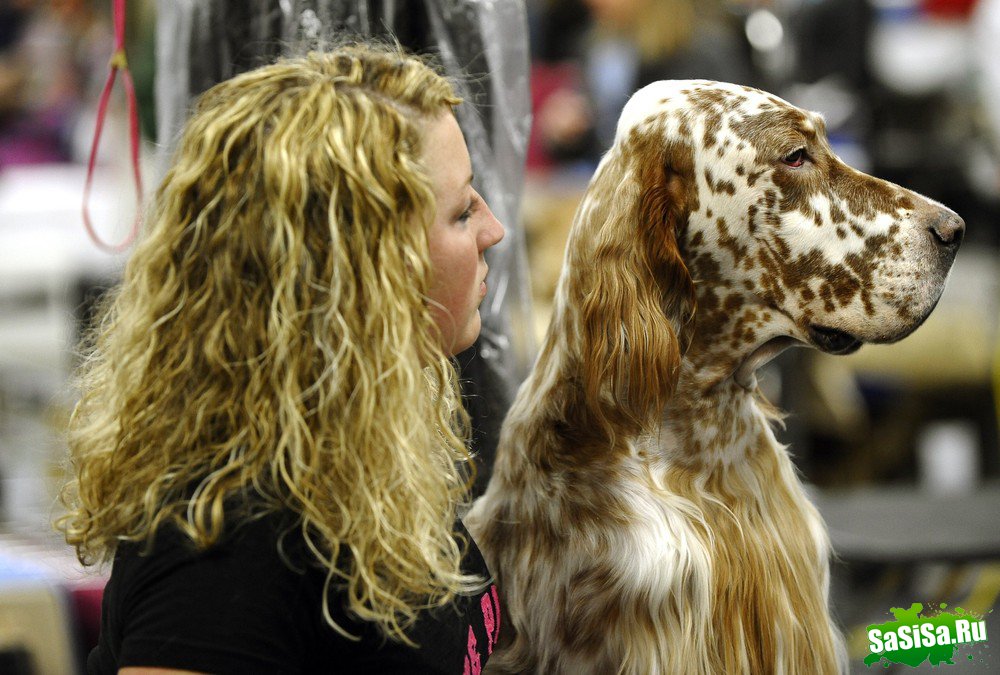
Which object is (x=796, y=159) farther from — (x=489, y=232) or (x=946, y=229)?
(x=489, y=232)

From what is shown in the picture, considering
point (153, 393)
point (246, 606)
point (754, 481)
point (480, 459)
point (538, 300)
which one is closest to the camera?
point (246, 606)

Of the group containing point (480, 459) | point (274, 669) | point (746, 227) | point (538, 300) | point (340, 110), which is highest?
point (340, 110)

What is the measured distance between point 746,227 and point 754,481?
38 centimetres

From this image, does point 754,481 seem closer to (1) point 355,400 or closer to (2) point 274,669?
(1) point 355,400

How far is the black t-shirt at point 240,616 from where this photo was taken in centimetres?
112

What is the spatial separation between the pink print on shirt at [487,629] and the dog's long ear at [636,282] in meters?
0.29

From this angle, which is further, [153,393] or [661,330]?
[661,330]

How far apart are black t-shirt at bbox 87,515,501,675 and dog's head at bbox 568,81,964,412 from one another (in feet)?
1.68

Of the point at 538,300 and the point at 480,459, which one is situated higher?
the point at 480,459

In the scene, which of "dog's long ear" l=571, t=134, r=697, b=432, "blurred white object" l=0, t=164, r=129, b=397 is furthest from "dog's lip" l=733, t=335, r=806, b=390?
"blurred white object" l=0, t=164, r=129, b=397

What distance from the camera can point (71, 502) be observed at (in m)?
1.49

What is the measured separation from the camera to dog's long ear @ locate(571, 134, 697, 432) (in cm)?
153

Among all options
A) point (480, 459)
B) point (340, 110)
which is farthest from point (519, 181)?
point (340, 110)

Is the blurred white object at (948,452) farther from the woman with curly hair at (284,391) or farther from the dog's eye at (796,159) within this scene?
the woman with curly hair at (284,391)
